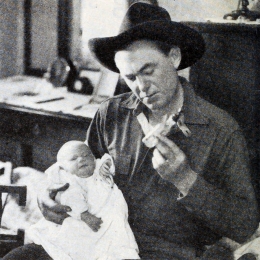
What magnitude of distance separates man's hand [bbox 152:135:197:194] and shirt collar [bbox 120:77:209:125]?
121 millimetres

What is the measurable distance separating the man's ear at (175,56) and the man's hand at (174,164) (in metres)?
0.20

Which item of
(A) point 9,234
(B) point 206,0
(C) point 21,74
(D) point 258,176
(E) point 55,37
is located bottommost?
(A) point 9,234

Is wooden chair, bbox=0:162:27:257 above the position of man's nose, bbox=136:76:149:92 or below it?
below

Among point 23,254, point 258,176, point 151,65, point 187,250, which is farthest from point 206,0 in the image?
point 23,254

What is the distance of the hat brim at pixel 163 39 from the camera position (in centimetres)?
103

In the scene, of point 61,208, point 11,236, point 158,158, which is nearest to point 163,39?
point 158,158

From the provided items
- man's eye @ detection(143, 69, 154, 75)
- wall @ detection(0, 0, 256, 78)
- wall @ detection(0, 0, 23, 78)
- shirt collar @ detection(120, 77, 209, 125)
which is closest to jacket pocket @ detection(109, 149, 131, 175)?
shirt collar @ detection(120, 77, 209, 125)

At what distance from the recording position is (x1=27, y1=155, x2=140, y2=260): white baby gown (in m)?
1.08

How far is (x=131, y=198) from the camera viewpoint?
3.83ft

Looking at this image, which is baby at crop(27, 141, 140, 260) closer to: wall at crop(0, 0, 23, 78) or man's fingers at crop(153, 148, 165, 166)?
man's fingers at crop(153, 148, 165, 166)

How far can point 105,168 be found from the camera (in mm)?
1158

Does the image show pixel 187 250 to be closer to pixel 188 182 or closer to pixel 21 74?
pixel 188 182

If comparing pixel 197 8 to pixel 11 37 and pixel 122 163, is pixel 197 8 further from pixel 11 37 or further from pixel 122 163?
pixel 11 37

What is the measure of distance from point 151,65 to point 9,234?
2.24 ft
